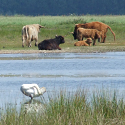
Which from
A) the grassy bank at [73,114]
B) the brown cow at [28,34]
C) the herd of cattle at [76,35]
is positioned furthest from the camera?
the brown cow at [28,34]

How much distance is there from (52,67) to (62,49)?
25.6 ft

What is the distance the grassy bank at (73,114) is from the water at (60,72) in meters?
1.11

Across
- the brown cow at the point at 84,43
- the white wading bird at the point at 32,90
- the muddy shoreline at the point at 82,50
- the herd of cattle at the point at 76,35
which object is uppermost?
the white wading bird at the point at 32,90

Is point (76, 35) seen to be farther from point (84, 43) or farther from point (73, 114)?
point (73, 114)

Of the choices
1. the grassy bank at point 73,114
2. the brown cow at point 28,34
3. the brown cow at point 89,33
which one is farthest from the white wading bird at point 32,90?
the brown cow at point 89,33

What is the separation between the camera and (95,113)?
30.5ft

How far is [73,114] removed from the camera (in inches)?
362

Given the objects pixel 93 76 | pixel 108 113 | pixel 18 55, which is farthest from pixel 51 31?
pixel 108 113

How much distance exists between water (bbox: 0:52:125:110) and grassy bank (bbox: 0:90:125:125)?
1.11 m

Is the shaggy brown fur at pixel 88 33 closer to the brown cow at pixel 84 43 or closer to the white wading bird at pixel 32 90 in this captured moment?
the brown cow at pixel 84 43

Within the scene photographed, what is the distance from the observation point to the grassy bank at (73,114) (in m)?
8.88

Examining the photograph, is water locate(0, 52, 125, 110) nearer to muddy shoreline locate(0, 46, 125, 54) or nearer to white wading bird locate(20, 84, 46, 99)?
white wading bird locate(20, 84, 46, 99)

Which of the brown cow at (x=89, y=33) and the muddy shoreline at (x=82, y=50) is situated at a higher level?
the brown cow at (x=89, y=33)
